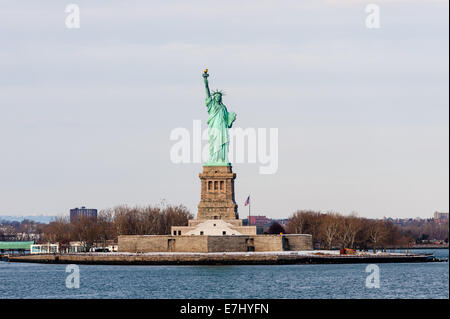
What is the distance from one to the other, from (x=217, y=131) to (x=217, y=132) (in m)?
0.09

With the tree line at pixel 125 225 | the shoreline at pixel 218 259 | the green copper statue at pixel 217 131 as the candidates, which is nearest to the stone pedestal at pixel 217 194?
the green copper statue at pixel 217 131

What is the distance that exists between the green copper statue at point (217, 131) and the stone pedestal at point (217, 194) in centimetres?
97

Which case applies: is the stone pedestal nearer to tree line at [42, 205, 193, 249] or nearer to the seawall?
the seawall

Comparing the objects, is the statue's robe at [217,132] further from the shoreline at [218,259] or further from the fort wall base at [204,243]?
the shoreline at [218,259]

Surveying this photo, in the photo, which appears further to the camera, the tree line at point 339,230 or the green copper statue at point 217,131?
the tree line at point 339,230

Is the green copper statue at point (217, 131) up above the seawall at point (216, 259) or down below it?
above

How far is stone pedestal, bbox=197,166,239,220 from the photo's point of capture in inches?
3366

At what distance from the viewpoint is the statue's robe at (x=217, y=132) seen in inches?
3413

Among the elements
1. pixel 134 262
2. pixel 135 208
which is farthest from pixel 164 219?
pixel 134 262
